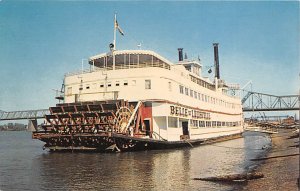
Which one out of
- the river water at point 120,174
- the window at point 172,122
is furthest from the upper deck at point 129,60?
the river water at point 120,174

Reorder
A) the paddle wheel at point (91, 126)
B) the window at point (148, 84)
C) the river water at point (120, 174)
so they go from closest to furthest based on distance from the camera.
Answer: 1. the river water at point (120, 174)
2. the paddle wheel at point (91, 126)
3. the window at point (148, 84)

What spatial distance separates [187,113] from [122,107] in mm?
7029

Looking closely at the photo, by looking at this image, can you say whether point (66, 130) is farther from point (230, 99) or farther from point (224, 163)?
point (230, 99)

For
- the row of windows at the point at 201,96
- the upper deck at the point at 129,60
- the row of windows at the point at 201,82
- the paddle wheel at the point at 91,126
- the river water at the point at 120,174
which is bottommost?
the river water at the point at 120,174

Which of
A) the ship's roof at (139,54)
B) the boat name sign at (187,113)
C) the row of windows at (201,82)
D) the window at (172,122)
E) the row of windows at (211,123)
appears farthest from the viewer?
the row of windows at (201,82)

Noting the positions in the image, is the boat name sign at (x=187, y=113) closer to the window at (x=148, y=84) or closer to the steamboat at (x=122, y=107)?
the steamboat at (x=122, y=107)

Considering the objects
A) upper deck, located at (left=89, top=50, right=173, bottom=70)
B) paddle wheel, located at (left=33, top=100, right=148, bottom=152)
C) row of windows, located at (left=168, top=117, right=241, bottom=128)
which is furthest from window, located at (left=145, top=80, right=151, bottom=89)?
row of windows, located at (left=168, top=117, right=241, bottom=128)

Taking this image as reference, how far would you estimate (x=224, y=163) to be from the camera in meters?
16.2

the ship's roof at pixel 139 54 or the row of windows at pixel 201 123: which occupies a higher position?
the ship's roof at pixel 139 54

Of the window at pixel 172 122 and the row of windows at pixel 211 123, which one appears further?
the row of windows at pixel 211 123

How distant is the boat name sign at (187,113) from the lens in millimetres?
24203

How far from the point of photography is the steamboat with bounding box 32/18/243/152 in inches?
864

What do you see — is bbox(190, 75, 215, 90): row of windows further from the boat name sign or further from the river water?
the river water

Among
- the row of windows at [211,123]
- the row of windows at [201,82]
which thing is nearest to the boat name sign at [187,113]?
the row of windows at [211,123]
